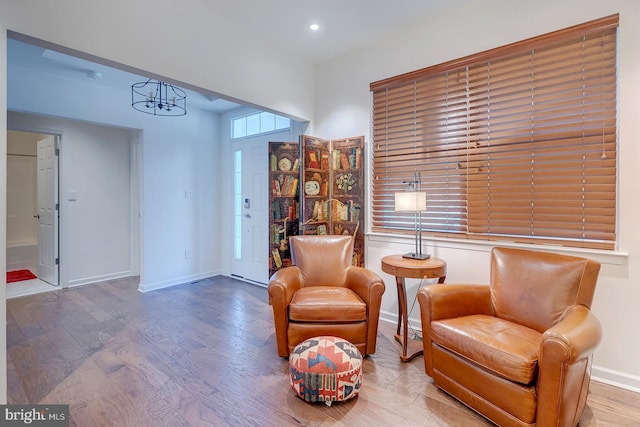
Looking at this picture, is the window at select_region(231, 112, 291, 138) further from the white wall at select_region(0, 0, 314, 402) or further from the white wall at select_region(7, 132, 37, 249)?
the white wall at select_region(7, 132, 37, 249)

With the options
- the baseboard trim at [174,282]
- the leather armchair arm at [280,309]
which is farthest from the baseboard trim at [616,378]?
the baseboard trim at [174,282]

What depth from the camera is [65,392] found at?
1.98 meters

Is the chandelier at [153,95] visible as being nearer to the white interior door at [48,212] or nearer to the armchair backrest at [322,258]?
the white interior door at [48,212]

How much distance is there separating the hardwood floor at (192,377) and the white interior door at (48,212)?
1118mm

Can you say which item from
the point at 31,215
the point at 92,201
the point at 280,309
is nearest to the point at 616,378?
the point at 280,309

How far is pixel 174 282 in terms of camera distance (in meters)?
4.52

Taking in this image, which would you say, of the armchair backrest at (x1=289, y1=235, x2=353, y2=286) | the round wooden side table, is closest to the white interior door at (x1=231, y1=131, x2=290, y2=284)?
the armchair backrest at (x1=289, y1=235, x2=353, y2=286)

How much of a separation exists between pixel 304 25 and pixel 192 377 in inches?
127

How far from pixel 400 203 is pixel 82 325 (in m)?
3.33

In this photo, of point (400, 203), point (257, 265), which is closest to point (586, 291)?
point (400, 203)

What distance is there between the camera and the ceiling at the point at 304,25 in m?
2.68

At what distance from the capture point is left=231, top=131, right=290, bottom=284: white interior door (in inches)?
173

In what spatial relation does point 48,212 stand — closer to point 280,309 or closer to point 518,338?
point 280,309

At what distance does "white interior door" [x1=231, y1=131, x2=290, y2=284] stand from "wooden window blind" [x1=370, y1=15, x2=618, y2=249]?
6.16ft
